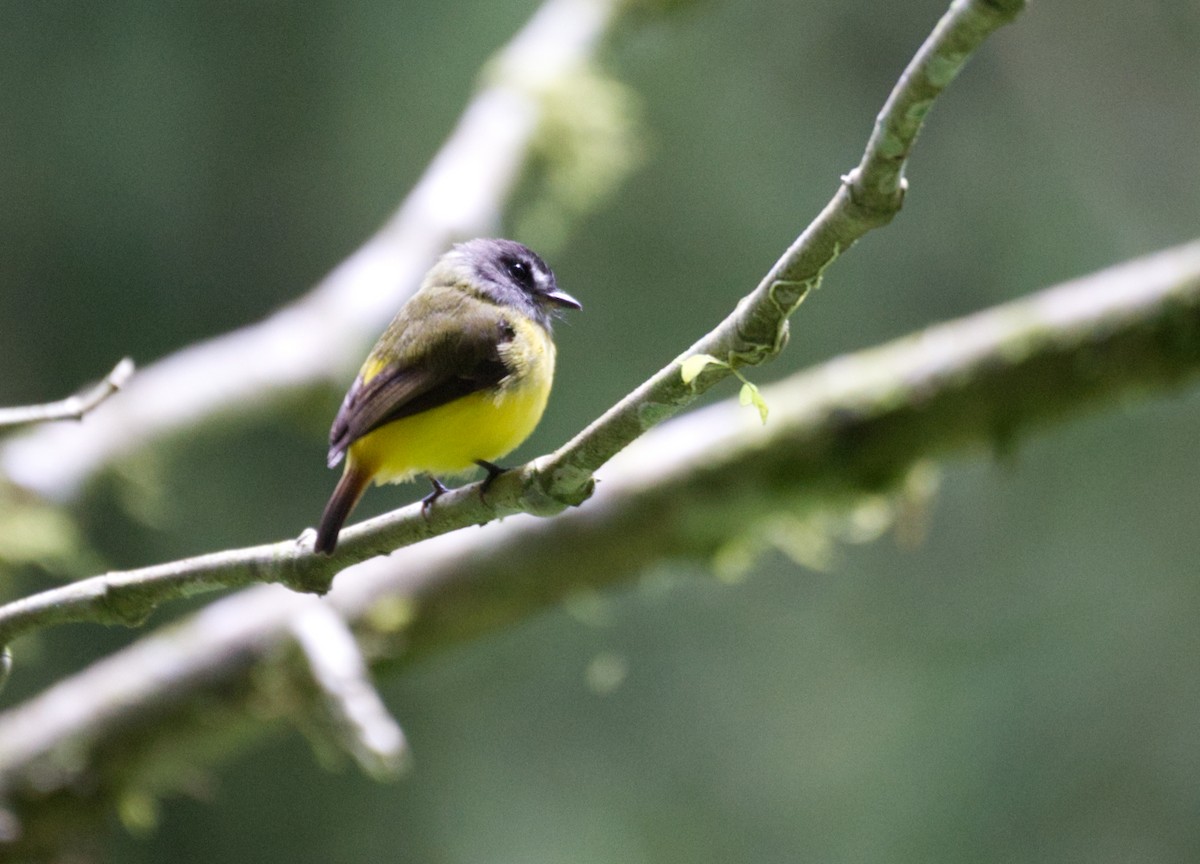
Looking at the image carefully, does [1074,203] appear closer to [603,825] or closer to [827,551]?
[827,551]

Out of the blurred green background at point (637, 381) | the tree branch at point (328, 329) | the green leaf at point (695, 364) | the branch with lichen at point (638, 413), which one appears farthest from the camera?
the blurred green background at point (637, 381)

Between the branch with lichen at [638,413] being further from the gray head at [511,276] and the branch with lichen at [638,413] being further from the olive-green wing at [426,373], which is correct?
the gray head at [511,276]

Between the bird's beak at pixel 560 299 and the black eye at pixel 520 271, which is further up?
the black eye at pixel 520 271

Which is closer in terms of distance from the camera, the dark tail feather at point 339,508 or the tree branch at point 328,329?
the dark tail feather at point 339,508

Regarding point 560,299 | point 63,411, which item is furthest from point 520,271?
point 63,411

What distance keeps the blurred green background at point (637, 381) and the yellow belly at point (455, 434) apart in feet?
12.6

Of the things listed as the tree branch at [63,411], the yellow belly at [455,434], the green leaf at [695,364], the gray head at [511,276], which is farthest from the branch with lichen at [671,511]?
the green leaf at [695,364]

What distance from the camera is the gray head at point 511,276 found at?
3125mm

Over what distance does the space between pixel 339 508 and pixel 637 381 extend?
14.7 ft

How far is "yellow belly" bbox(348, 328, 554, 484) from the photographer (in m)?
2.64

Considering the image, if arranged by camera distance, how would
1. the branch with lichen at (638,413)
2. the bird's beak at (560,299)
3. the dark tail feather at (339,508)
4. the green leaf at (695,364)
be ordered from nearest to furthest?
1. the branch with lichen at (638,413)
2. the green leaf at (695,364)
3. the dark tail feather at (339,508)
4. the bird's beak at (560,299)

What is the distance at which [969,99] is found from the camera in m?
6.92

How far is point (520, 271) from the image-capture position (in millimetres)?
3238

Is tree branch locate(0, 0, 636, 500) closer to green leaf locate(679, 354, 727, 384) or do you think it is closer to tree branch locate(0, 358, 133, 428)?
tree branch locate(0, 358, 133, 428)
